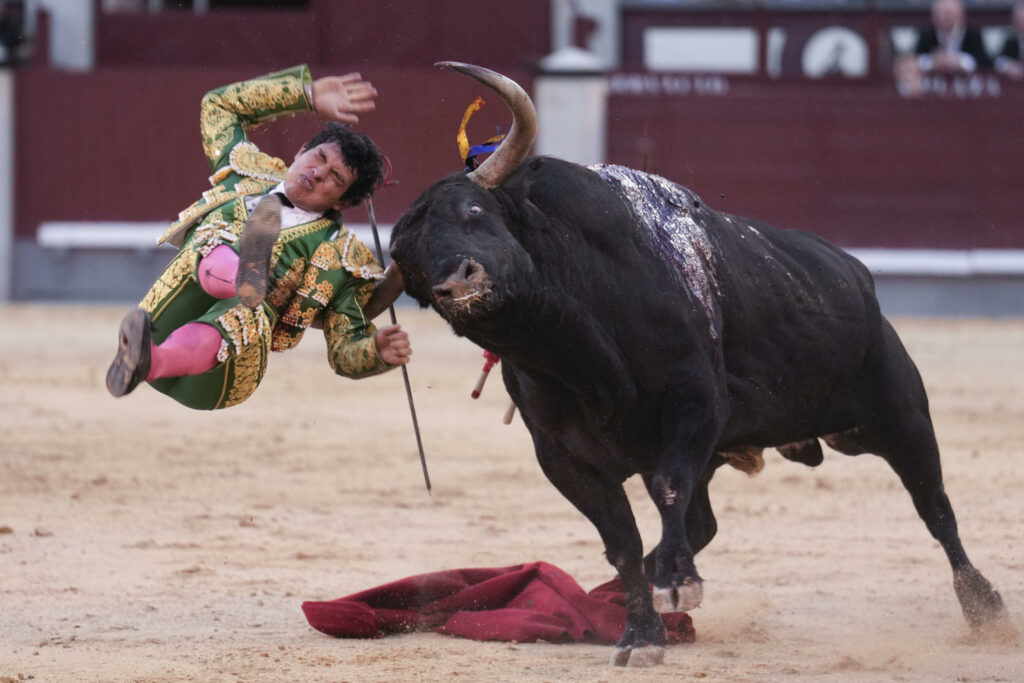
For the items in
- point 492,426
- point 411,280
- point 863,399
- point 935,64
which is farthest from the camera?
point 935,64

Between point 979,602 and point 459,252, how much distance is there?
5.61 ft

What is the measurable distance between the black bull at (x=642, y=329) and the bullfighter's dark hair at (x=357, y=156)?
378 mm

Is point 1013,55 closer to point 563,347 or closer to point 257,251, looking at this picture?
point 563,347

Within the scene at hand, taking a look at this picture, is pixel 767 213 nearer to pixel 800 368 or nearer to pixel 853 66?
pixel 853 66

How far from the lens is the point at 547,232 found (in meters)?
3.33

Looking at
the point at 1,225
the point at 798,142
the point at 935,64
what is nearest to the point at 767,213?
the point at 798,142

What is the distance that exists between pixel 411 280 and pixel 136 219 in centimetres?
946

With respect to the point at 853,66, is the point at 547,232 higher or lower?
higher

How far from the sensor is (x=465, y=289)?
3053 mm

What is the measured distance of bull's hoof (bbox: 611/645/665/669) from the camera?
351cm

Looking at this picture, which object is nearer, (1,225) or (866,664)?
(866,664)

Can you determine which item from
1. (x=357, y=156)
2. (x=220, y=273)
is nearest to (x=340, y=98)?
(x=357, y=156)

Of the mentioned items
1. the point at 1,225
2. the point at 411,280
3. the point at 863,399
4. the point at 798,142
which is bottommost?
the point at 1,225

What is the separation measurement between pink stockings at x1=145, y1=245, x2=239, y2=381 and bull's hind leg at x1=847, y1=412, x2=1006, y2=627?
1.59 metres
